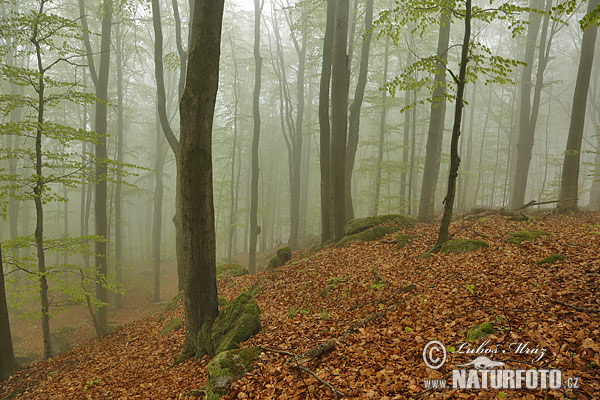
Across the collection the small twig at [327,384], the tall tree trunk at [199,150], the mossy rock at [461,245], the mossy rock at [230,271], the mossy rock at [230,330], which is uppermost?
the tall tree trunk at [199,150]

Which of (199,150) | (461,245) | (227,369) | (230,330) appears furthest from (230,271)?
(461,245)

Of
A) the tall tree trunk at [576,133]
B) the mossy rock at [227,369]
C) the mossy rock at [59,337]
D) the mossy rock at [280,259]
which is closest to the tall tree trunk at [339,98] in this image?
the mossy rock at [280,259]

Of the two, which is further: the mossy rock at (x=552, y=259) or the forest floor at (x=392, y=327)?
the mossy rock at (x=552, y=259)

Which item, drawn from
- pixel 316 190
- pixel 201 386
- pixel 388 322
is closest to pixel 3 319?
pixel 201 386

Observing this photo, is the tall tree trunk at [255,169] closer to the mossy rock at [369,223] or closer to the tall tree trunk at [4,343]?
the mossy rock at [369,223]

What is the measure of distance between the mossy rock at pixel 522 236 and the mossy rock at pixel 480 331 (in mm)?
4271

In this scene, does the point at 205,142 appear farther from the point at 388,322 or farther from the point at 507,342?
the point at 507,342

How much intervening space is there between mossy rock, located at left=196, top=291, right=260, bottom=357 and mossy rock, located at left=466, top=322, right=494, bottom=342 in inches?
143

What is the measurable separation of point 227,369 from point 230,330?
1390 mm

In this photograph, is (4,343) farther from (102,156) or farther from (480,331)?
(480,331)

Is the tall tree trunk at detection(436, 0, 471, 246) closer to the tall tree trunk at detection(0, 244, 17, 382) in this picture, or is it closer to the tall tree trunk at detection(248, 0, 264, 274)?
the tall tree trunk at detection(248, 0, 264, 274)

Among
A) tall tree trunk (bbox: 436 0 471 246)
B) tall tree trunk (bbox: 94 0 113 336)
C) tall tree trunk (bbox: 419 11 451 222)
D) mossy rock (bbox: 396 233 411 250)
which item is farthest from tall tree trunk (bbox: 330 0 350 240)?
tall tree trunk (bbox: 94 0 113 336)

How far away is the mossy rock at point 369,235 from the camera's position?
10328mm

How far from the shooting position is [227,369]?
4266 millimetres
